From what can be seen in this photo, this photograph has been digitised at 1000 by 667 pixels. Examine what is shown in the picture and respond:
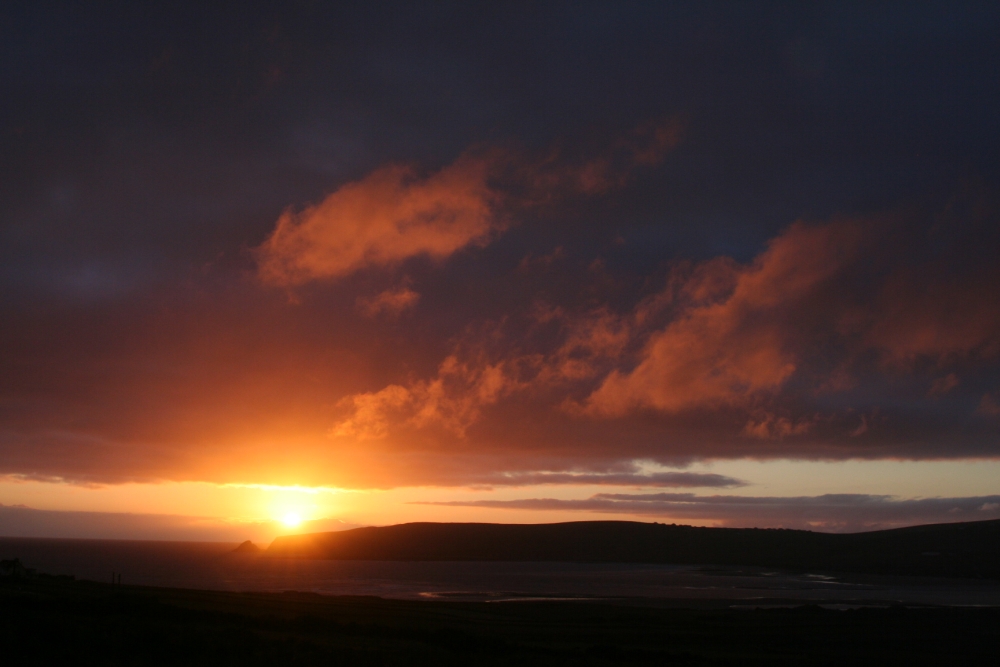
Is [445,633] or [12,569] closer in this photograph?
[445,633]

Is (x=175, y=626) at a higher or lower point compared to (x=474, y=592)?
higher

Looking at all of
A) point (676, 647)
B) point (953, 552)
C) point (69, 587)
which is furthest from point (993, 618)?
point (953, 552)

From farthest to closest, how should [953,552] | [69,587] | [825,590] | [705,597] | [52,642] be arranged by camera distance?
[953,552]
[825,590]
[705,597]
[69,587]
[52,642]

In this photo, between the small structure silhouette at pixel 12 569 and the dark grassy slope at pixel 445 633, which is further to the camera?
the small structure silhouette at pixel 12 569

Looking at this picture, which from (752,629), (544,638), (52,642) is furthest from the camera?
(752,629)

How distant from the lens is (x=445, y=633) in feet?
132

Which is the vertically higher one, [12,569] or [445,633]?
[12,569]

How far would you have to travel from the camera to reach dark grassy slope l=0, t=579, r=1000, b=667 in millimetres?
29047

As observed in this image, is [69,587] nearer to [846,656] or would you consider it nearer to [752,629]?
[752,629]

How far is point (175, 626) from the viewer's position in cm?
3659

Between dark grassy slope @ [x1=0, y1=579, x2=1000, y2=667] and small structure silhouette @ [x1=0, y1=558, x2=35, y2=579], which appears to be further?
small structure silhouette @ [x1=0, y1=558, x2=35, y2=579]

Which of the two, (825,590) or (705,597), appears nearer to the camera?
(705,597)

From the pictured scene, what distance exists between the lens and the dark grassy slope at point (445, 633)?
95.3 feet

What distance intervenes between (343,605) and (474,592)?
44.7 meters
